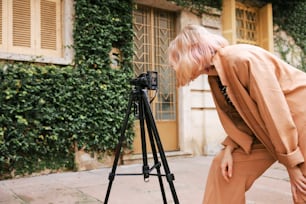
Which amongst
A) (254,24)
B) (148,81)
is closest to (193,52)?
(148,81)

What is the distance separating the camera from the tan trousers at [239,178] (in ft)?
4.85

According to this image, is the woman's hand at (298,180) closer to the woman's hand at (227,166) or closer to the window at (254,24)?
the woman's hand at (227,166)

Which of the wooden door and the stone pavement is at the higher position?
the wooden door

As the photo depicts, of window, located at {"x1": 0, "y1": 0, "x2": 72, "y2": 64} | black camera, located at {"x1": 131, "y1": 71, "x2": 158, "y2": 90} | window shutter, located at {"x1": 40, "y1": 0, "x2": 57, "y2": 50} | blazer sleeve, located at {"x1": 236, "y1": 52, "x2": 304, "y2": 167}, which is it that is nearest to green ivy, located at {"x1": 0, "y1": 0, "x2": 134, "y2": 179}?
window, located at {"x1": 0, "y1": 0, "x2": 72, "y2": 64}

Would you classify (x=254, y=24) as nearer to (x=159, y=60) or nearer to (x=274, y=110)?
(x=159, y=60)

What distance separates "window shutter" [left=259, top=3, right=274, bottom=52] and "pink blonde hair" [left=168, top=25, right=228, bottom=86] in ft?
19.2

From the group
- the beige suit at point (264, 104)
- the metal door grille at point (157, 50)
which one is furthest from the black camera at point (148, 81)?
the metal door grille at point (157, 50)

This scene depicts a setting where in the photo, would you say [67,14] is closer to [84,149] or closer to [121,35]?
[121,35]

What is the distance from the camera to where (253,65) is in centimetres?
130

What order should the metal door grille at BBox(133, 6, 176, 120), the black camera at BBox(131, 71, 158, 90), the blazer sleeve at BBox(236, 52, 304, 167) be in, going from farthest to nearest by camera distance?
the metal door grille at BBox(133, 6, 176, 120) < the black camera at BBox(131, 71, 158, 90) < the blazer sleeve at BBox(236, 52, 304, 167)

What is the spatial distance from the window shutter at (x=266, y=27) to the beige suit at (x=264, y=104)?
19.2ft

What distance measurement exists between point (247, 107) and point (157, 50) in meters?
4.59

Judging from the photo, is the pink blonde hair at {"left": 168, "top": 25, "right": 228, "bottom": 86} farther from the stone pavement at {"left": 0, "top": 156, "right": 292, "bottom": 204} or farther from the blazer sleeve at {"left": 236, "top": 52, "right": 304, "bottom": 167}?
the stone pavement at {"left": 0, "top": 156, "right": 292, "bottom": 204}

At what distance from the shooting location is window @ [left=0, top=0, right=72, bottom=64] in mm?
4316
